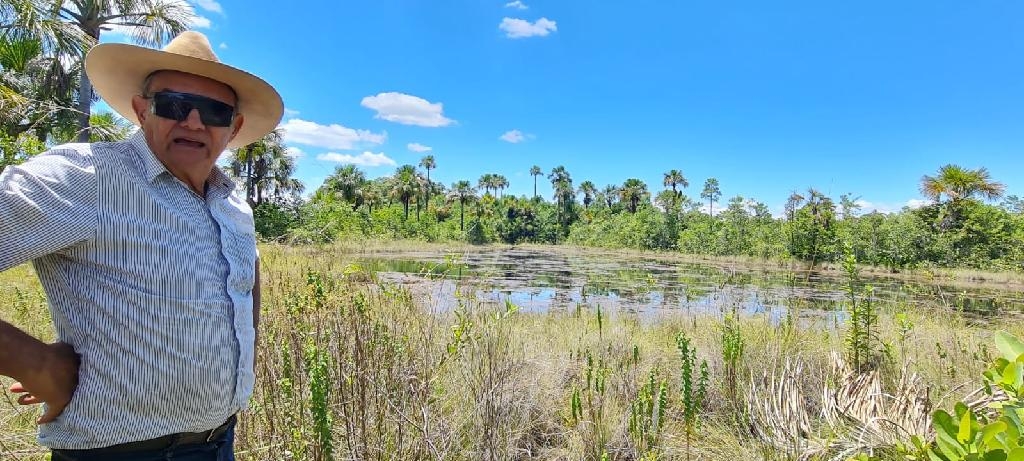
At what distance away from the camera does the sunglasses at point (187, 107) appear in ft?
4.58

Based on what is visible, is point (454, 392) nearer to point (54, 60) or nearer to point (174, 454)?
point (174, 454)

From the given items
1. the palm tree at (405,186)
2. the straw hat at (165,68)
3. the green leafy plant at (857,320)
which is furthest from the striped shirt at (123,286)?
the palm tree at (405,186)

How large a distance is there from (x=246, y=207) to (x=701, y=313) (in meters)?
7.30

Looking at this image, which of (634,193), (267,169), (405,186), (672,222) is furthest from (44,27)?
(634,193)

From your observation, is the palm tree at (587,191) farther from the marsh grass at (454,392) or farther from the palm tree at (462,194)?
the marsh grass at (454,392)

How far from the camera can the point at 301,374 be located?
2.50 meters

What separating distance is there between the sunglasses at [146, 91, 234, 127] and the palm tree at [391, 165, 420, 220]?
185 feet

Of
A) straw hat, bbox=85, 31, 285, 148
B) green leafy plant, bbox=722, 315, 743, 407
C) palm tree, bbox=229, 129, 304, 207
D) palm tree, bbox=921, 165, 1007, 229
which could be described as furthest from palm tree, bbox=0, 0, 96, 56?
palm tree, bbox=921, 165, 1007, 229

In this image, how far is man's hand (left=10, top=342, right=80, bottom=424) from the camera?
3.33 feet

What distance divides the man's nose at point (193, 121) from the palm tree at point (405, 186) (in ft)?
185

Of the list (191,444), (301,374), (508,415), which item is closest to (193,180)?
(191,444)

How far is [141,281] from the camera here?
45.0 inches

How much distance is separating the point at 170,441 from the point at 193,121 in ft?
2.81

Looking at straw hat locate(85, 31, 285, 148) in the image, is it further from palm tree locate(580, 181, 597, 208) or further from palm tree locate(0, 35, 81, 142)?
palm tree locate(580, 181, 597, 208)
